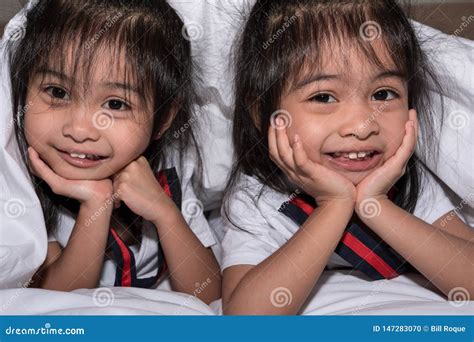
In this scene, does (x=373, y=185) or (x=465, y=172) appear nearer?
(x=373, y=185)

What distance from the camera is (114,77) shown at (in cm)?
108

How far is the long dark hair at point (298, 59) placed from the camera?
108 cm

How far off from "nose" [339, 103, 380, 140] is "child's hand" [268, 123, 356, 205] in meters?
0.06

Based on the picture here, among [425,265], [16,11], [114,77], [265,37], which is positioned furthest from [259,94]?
[16,11]

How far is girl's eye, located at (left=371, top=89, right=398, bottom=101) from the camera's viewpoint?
108 centimetres

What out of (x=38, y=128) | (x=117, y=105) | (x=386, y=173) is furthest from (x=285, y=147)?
(x=38, y=128)

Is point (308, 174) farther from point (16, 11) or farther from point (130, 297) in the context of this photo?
point (16, 11)

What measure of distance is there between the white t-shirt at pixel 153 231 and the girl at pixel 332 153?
116 millimetres

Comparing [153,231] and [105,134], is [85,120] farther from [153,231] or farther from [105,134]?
[153,231]

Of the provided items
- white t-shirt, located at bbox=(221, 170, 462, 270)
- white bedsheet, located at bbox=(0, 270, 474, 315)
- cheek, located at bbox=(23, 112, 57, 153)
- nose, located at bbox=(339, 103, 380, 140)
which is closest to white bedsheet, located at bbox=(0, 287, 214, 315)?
white bedsheet, located at bbox=(0, 270, 474, 315)

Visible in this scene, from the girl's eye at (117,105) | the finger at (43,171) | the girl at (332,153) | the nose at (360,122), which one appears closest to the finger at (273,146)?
the girl at (332,153)

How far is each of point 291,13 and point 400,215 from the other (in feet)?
1.05

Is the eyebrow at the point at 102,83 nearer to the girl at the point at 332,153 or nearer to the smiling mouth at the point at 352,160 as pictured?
the girl at the point at 332,153

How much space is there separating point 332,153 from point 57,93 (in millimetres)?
390
